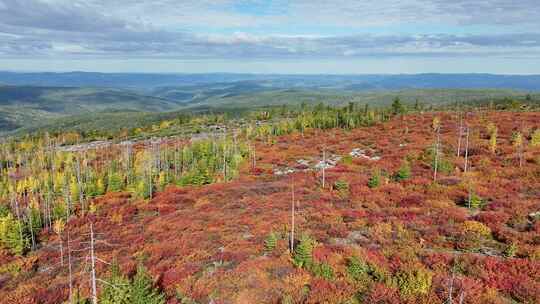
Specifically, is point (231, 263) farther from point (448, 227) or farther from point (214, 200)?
point (214, 200)

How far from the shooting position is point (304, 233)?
93.8 ft

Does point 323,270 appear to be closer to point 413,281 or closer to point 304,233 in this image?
point 304,233

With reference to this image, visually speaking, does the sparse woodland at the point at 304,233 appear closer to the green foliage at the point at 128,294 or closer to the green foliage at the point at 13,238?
the green foliage at the point at 128,294

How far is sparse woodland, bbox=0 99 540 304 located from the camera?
2322 centimetres

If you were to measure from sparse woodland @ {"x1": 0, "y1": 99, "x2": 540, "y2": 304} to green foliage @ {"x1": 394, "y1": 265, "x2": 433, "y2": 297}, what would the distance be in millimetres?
103

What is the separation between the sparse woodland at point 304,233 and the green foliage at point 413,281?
10 cm

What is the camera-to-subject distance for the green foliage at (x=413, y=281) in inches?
875

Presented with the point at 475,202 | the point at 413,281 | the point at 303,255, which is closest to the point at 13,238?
the point at 303,255

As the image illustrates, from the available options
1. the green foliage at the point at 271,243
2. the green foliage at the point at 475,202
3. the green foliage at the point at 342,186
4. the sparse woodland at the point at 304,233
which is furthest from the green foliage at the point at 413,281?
the green foliage at the point at 342,186

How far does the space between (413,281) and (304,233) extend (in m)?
8.49

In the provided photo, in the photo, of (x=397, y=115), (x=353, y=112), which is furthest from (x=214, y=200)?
(x=397, y=115)

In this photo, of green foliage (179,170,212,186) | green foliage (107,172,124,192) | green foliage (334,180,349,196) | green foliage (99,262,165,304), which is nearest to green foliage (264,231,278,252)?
green foliage (99,262,165,304)

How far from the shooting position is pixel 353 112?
135250mm

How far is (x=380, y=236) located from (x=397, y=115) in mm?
113878
